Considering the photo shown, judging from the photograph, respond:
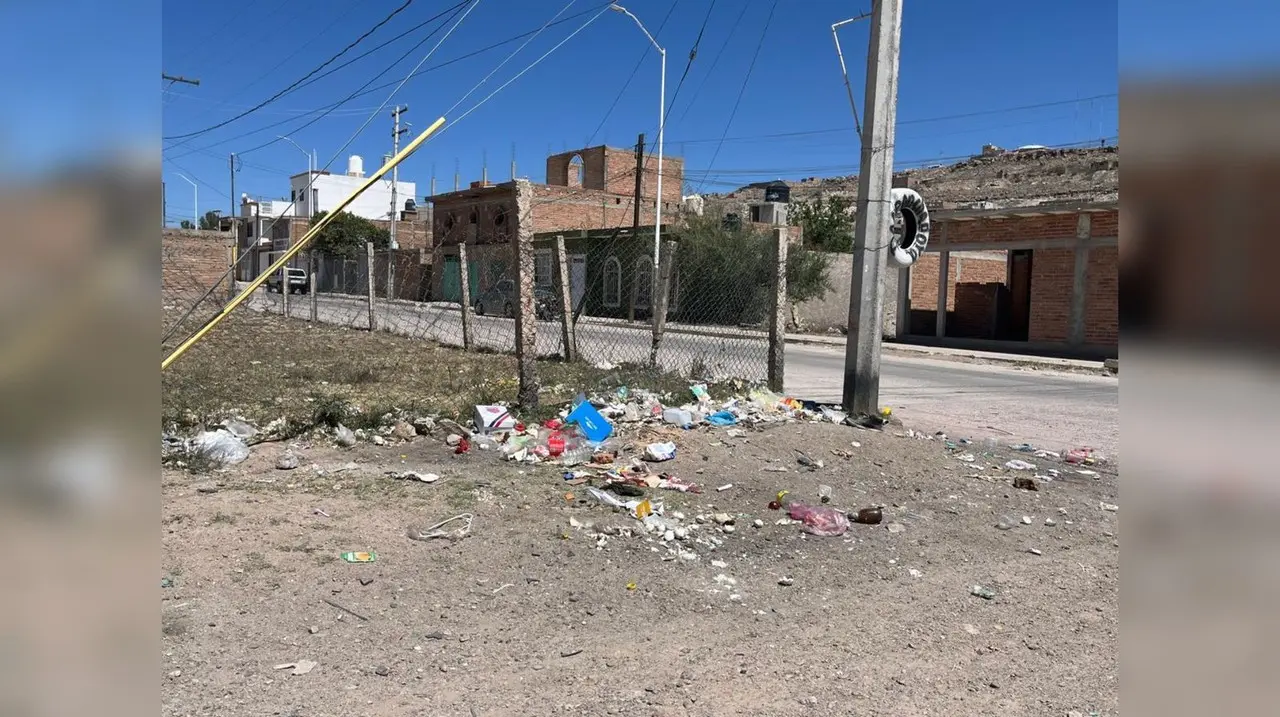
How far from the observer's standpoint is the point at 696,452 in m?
6.23

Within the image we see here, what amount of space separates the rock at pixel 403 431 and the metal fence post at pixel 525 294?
3.24ft

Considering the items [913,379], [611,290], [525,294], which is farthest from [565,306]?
[913,379]

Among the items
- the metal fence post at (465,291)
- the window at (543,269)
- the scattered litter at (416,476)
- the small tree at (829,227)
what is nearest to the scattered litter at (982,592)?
the scattered litter at (416,476)

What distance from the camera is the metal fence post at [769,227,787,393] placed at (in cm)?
870

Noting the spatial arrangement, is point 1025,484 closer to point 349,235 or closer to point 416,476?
point 416,476

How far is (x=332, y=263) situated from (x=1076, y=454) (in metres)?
20.1

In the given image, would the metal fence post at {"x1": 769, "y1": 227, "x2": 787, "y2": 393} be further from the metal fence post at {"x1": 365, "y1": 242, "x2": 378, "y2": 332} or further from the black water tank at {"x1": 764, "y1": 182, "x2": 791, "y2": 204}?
the black water tank at {"x1": 764, "y1": 182, "x2": 791, "y2": 204}

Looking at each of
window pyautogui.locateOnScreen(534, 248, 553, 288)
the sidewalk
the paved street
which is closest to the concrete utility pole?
the paved street

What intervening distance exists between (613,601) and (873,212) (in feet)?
17.4

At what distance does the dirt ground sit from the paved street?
3421mm
